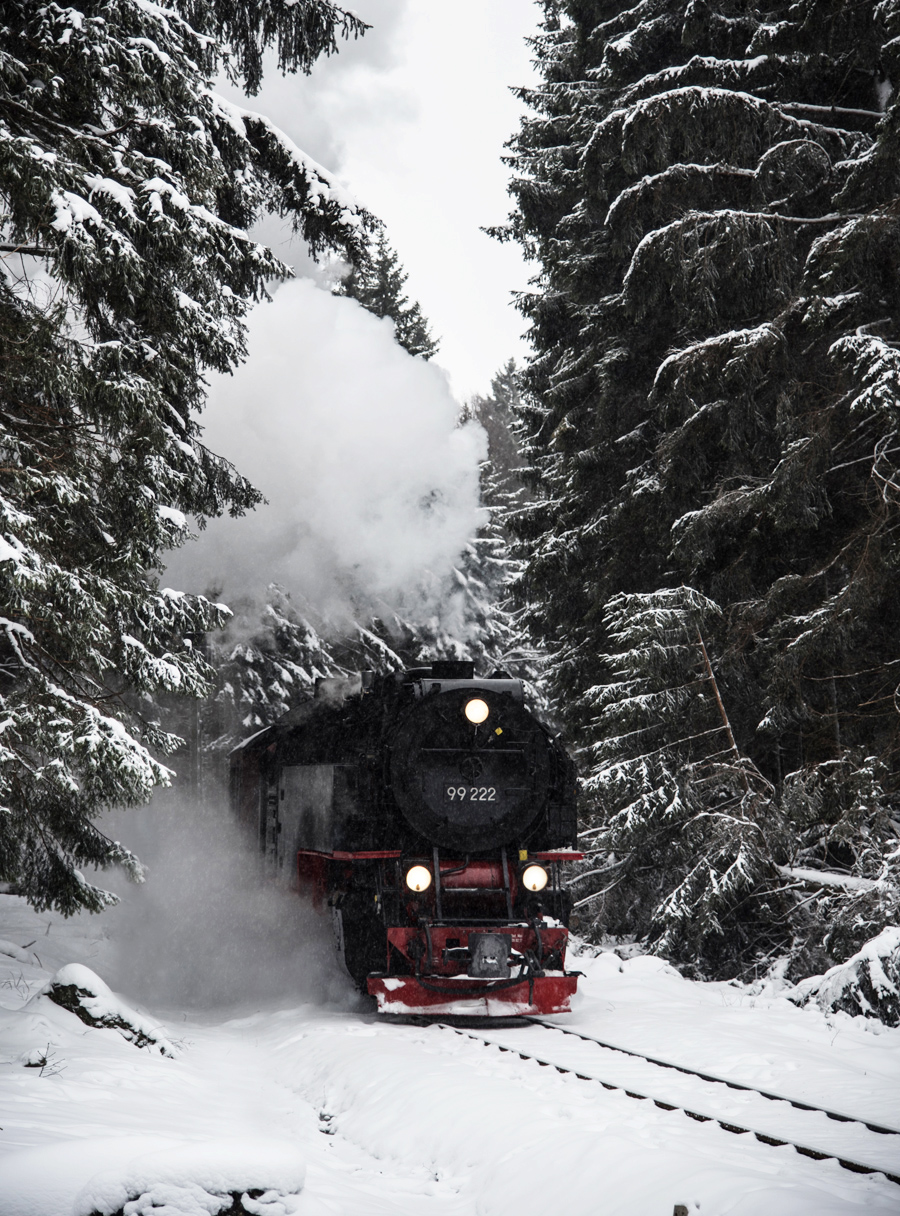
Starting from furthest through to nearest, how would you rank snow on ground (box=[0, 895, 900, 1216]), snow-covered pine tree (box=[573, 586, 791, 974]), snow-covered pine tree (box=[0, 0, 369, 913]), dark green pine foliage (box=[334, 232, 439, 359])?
1. dark green pine foliage (box=[334, 232, 439, 359])
2. snow-covered pine tree (box=[573, 586, 791, 974])
3. snow-covered pine tree (box=[0, 0, 369, 913])
4. snow on ground (box=[0, 895, 900, 1216])

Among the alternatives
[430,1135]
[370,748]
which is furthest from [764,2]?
[430,1135]

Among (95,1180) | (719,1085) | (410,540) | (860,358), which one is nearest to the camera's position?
(95,1180)

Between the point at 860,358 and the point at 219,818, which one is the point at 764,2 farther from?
the point at 219,818

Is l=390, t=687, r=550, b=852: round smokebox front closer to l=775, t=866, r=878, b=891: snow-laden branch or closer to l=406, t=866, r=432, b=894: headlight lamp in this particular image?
l=406, t=866, r=432, b=894: headlight lamp

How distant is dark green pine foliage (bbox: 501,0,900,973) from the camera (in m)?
9.05

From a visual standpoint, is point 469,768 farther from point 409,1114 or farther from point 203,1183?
point 203,1183

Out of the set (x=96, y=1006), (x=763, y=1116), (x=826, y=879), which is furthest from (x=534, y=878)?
(x=96, y=1006)

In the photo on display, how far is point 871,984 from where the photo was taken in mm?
7516

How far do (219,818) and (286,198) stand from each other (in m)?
10.3

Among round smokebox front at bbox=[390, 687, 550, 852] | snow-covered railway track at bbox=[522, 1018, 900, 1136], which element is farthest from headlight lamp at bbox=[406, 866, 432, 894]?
snow-covered railway track at bbox=[522, 1018, 900, 1136]

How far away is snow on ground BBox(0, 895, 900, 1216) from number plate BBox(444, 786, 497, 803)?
192cm

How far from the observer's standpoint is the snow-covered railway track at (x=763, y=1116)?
4.63 metres

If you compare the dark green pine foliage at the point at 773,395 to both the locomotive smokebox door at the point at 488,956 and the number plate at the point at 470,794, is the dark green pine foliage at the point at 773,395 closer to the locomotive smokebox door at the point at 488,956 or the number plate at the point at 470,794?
the number plate at the point at 470,794

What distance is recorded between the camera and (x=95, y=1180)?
309 cm
